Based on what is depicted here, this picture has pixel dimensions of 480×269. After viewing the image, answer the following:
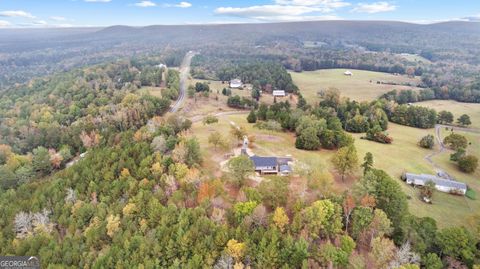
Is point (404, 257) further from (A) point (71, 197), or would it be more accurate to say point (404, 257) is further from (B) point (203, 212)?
(A) point (71, 197)

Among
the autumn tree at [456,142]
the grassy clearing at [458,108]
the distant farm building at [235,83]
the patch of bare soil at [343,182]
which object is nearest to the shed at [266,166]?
the patch of bare soil at [343,182]

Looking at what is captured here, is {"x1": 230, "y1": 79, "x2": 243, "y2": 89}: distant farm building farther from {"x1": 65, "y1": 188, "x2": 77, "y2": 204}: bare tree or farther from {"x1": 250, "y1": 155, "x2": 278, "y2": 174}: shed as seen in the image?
{"x1": 65, "y1": 188, "x2": 77, "y2": 204}: bare tree

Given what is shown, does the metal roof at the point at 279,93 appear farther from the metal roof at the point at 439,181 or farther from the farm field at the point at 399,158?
the metal roof at the point at 439,181

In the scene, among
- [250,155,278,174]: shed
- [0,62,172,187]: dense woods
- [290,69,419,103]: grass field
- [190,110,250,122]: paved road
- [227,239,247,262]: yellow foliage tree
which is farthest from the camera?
[290,69,419,103]: grass field

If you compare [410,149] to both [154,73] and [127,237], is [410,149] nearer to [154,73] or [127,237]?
[127,237]

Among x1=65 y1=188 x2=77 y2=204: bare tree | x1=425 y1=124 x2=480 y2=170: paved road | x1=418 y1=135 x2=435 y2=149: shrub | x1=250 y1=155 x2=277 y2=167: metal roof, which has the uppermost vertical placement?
x1=250 y1=155 x2=277 y2=167: metal roof

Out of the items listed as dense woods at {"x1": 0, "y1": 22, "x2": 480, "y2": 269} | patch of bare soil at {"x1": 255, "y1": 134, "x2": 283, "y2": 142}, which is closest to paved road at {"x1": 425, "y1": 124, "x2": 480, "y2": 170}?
dense woods at {"x1": 0, "y1": 22, "x2": 480, "y2": 269}

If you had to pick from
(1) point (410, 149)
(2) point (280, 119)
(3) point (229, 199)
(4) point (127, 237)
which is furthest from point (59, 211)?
(1) point (410, 149)
